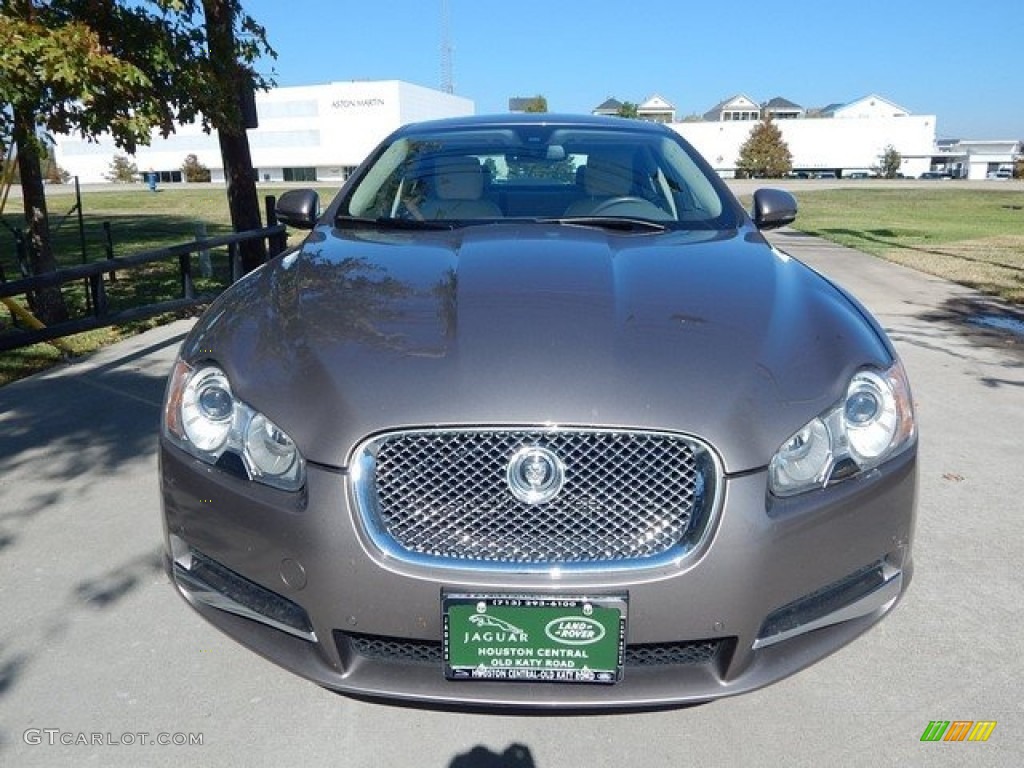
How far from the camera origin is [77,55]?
18.9 feet

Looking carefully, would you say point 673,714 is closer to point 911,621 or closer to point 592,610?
point 592,610

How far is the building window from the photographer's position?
95.6 m

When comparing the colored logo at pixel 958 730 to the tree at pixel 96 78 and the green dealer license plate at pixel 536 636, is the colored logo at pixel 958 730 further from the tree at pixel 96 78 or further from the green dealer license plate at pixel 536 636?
the tree at pixel 96 78

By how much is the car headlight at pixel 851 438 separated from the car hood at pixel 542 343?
0.05 m

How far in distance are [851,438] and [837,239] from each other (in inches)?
619

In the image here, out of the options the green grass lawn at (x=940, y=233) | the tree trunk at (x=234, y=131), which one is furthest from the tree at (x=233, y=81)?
the green grass lawn at (x=940, y=233)

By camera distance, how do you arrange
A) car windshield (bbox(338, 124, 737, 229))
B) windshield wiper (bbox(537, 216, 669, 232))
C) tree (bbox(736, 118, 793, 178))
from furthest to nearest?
1. tree (bbox(736, 118, 793, 178))
2. car windshield (bbox(338, 124, 737, 229))
3. windshield wiper (bbox(537, 216, 669, 232))

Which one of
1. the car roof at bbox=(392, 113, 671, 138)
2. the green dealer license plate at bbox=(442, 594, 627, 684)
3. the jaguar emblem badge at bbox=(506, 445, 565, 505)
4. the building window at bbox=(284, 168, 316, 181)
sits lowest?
the green dealer license plate at bbox=(442, 594, 627, 684)

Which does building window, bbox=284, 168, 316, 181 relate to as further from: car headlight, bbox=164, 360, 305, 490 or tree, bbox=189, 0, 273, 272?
car headlight, bbox=164, 360, 305, 490

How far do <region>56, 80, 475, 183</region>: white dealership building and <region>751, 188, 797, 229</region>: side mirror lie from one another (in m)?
91.7

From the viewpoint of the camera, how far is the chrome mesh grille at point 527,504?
194 centimetres

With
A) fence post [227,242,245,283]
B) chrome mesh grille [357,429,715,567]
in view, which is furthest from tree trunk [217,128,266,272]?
chrome mesh grille [357,429,715,567]

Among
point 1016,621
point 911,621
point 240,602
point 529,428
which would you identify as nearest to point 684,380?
point 529,428

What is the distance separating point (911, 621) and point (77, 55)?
594 cm
